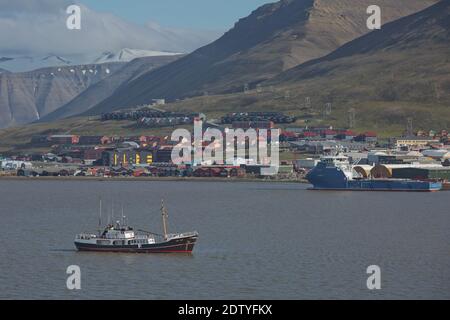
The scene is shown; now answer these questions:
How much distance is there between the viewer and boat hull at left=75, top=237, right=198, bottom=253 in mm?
66562

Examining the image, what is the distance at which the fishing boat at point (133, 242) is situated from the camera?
66.6 meters

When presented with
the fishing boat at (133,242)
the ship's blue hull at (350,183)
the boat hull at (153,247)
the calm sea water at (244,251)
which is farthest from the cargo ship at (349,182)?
the boat hull at (153,247)

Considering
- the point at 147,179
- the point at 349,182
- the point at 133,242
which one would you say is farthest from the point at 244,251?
the point at 147,179

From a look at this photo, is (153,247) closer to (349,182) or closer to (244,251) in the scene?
(244,251)

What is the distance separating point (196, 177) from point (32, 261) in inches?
4326

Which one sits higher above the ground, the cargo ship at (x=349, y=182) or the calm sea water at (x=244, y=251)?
the cargo ship at (x=349, y=182)

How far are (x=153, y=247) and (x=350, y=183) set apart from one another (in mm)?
76981

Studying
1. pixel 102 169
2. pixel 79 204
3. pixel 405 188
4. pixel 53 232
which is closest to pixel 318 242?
pixel 53 232

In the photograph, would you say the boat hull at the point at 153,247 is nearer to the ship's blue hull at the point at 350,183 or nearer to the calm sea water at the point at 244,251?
the calm sea water at the point at 244,251

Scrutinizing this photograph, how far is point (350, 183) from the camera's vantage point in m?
142

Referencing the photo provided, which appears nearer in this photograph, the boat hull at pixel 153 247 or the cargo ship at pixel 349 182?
the boat hull at pixel 153 247

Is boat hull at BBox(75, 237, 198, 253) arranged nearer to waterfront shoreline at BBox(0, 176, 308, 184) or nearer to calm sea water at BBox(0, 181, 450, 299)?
calm sea water at BBox(0, 181, 450, 299)

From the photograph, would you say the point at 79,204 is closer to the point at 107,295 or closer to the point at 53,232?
the point at 53,232

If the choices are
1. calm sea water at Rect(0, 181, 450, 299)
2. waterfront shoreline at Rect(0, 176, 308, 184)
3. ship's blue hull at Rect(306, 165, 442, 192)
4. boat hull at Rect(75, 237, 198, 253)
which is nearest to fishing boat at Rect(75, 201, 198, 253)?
boat hull at Rect(75, 237, 198, 253)
